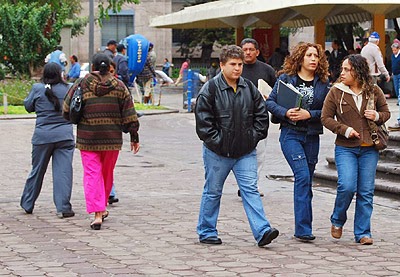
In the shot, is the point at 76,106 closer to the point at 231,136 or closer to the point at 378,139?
the point at 231,136

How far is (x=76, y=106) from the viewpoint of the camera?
10.1 m

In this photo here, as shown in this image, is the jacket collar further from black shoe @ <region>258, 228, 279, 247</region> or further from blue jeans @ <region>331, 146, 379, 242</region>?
black shoe @ <region>258, 228, 279, 247</region>

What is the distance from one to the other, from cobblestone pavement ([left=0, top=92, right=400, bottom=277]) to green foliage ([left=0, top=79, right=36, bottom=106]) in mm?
17058

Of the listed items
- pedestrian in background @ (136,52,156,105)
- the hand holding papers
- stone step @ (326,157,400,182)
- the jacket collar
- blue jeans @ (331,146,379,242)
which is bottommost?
pedestrian in background @ (136,52,156,105)

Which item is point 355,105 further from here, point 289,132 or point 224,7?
point 224,7

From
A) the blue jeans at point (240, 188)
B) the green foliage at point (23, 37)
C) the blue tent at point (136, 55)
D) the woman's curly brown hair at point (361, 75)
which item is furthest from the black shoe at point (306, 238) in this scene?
the green foliage at point (23, 37)

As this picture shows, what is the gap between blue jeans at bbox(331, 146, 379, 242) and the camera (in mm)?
9094

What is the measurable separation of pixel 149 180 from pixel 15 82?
20.5 metres

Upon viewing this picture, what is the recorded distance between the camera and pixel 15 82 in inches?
1337

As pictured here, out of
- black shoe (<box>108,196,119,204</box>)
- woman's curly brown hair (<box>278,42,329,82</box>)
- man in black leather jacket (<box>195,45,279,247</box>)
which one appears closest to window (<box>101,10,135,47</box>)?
black shoe (<box>108,196,119,204</box>)

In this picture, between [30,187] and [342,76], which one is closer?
[342,76]

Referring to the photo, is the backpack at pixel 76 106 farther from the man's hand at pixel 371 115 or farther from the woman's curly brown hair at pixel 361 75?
the man's hand at pixel 371 115

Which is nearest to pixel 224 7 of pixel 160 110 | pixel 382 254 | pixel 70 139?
pixel 160 110

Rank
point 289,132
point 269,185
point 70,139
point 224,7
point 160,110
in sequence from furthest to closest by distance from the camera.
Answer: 1. point 224,7
2. point 160,110
3. point 269,185
4. point 70,139
5. point 289,132
